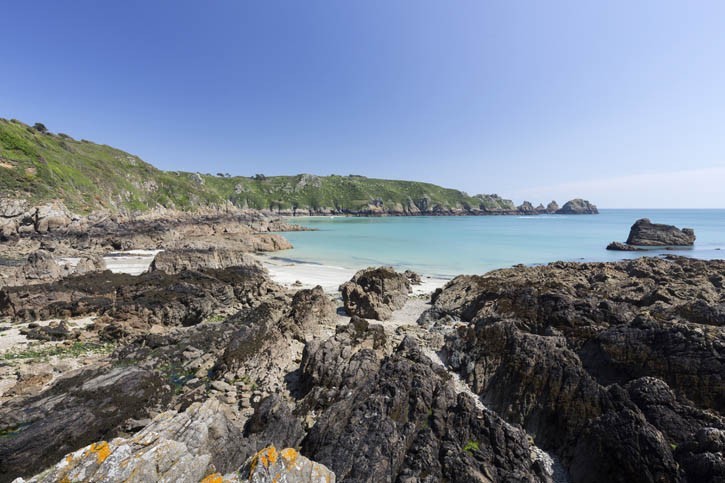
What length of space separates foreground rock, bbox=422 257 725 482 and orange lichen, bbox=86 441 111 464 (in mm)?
9177

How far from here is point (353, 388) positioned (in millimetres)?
9195

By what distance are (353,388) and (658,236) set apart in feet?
302

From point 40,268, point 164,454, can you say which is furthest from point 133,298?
point 164,454

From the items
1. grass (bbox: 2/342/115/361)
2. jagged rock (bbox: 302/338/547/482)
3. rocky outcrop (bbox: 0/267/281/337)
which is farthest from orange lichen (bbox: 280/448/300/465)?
rocky outcrop (bbox: 0/267/281/337)

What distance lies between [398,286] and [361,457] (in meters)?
16.6

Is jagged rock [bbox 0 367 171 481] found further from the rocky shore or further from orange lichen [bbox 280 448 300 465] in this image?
orange lichen [bbox 280 448 300 465]

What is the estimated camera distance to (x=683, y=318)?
12742mm

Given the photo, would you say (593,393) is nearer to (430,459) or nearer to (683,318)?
(430,459)

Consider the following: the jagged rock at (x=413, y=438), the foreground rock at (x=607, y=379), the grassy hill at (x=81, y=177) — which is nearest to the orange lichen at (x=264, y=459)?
the jagged rock at (x=413, y=438)

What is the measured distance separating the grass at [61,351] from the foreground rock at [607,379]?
49.7ft

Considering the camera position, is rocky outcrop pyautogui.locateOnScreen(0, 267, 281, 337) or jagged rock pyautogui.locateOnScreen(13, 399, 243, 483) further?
rocky outcrop pyautogui.locateOnScreen(0, 267, 281, 337)

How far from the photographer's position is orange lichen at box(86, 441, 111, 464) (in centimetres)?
459

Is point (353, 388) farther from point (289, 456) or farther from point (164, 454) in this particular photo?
point (164, 454)

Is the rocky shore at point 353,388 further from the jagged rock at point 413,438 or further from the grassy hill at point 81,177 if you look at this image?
the grassy hill at point 81,177
